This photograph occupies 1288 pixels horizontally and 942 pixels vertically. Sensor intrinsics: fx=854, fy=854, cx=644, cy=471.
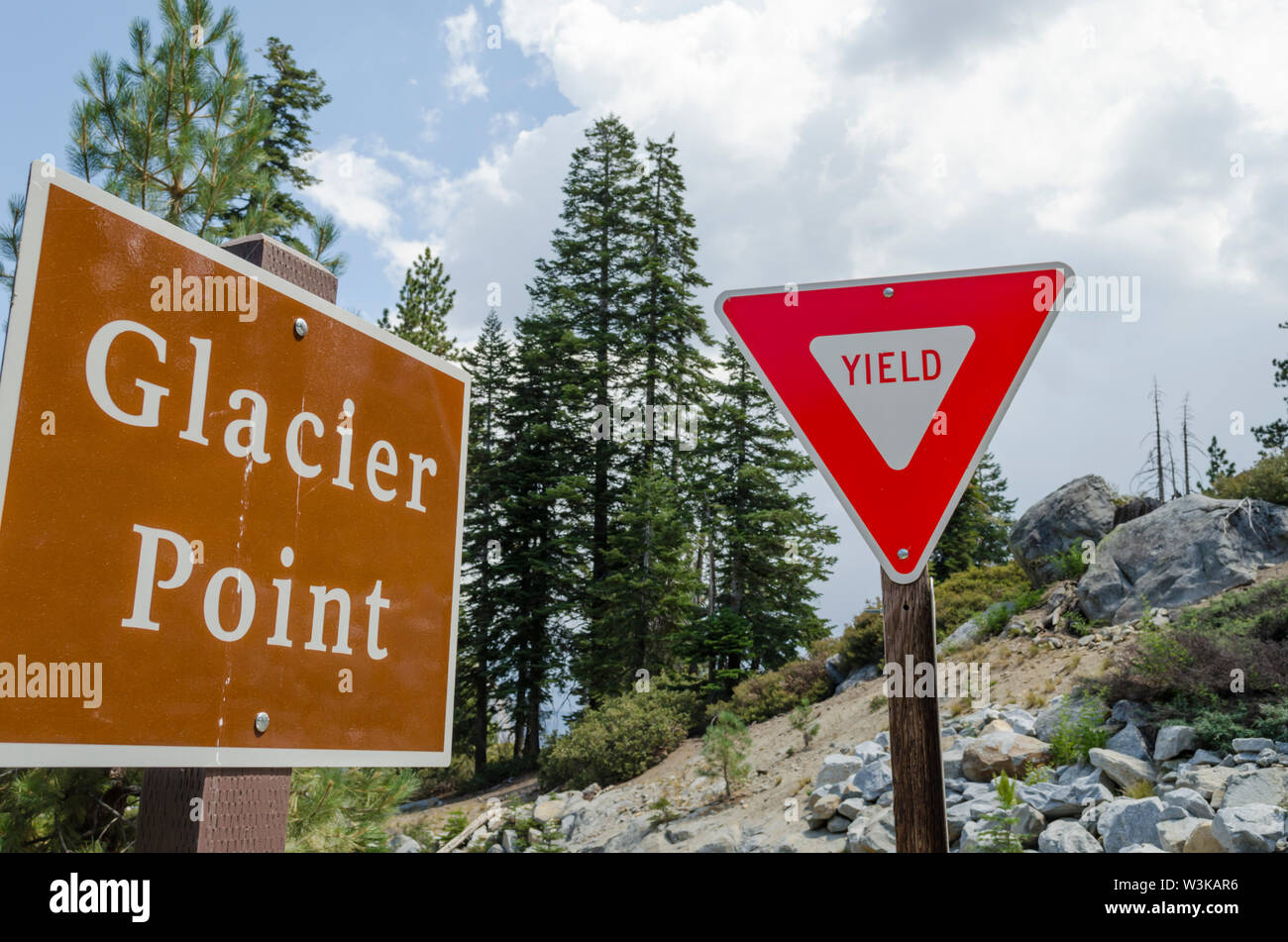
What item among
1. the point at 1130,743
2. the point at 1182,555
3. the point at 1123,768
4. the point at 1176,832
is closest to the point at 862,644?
the point at 1182,555

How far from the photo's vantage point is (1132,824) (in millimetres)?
7129

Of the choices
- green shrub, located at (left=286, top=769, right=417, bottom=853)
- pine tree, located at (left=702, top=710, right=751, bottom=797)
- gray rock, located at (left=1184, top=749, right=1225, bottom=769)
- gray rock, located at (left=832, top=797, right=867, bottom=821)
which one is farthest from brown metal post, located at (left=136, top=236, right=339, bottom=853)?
pine tree, located at (left=702, top=710, right=751, bottom=797)

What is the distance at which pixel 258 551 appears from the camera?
146 cm

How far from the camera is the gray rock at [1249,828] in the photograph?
6.06 m

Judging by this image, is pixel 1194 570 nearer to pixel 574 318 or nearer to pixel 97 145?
pixel 97 145

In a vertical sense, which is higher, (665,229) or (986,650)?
(665,229)

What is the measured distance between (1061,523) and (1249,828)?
9.93m

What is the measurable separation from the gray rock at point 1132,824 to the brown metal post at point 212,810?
7340 mm

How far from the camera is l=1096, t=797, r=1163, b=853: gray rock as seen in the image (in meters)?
7.00

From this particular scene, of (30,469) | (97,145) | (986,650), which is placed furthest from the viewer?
(986,650)

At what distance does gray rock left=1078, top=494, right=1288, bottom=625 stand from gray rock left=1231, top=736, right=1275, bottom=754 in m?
4.70

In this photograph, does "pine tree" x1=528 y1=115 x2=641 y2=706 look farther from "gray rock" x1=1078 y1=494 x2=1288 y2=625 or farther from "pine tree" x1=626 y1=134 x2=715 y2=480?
"gray rock" x1=1078 y1=494 x2=1288 y2=625
